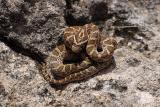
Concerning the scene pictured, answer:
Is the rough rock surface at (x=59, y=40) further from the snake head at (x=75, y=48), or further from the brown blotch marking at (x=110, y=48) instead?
the snake head at (x=75, y=48)

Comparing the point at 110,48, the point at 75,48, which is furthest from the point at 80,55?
the point at 110,48

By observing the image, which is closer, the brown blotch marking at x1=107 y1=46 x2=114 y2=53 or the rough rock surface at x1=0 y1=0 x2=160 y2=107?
the rough rock surface at x1=0 y1=0 x2=160 y2=107

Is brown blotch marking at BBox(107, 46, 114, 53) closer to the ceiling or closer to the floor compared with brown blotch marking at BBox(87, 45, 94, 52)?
closer to the floor

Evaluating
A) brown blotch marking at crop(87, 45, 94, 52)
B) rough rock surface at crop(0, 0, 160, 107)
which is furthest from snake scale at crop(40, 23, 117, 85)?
rough rock surface at crop(0, 0, 160, 107)

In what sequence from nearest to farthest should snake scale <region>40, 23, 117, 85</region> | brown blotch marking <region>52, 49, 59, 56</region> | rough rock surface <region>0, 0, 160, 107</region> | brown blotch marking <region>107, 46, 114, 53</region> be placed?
rough rock surface <region>0, 0, 160, 107</region> → snake scale <region>40, 23, 117, 85</region> → brown blotch marking <region>107, 46, 114, 53</region> → brown blotch marking <region>52, 49, 59, 56</region>

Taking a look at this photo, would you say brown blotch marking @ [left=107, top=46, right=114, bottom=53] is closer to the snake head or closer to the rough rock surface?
the rough rock surface

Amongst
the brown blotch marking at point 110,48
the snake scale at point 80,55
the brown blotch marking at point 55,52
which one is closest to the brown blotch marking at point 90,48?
the snake scale at point 80,55

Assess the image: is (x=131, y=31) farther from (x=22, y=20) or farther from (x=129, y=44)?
(x=22, y=20)
